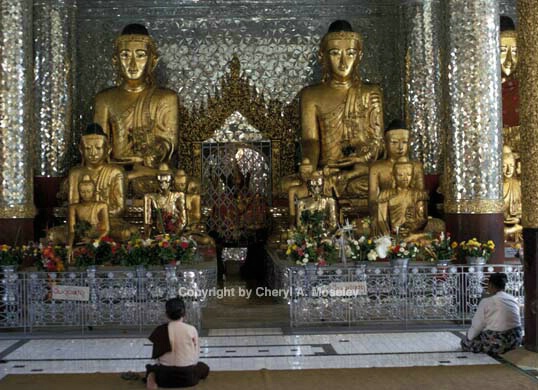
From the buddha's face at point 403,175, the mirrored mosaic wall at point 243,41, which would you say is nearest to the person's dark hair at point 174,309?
the buddha's face at point 403,175

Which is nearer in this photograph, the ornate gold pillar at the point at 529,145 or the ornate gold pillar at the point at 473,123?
the ornate gold pillar at the point at 529,145

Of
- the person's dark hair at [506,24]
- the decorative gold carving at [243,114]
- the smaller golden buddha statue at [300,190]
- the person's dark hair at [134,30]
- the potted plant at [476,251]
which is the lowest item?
the potted plant at [476,251]

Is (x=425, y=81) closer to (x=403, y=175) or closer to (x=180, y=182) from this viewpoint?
(x=403, y=175)

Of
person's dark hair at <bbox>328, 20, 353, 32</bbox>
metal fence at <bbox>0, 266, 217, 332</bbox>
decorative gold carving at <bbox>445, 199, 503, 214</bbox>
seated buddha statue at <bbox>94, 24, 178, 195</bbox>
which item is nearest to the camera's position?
metal fence at <bbox>0, 266, 217, 332</bbox>

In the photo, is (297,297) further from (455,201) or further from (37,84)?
(37,84)

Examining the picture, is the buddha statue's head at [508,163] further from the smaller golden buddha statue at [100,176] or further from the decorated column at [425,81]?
the smaller golden buddha statue at [100,176]

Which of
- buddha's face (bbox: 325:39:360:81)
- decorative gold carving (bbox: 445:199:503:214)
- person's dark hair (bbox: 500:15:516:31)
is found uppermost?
person's dark hair (bbox: 500:15:516:31)

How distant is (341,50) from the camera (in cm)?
A: 1134

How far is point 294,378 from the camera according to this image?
5.42 m

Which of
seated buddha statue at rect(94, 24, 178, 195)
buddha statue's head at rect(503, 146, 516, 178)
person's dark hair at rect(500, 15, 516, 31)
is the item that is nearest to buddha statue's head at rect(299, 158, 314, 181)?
seated buddha statue at rect(94, 24, 178, 195)

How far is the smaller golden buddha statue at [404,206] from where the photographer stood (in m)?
9.32

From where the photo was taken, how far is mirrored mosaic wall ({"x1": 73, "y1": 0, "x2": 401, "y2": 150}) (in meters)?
12.2

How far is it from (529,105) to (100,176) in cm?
534

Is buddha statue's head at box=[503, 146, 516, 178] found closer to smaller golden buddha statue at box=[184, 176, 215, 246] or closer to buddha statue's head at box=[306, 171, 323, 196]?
buddha statue's head at box=[306, 171, 323, 196]
